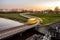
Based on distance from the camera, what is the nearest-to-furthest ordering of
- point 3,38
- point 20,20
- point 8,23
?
point 3,38
point 8,23
point 20,20

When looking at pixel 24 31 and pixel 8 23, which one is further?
pixel 8 23

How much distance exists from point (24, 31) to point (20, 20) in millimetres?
742

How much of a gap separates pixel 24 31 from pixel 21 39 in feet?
0.77

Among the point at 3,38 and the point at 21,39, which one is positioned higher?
the point at 3,38

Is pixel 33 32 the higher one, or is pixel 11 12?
pixel 11 12

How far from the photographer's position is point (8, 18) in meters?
3.85

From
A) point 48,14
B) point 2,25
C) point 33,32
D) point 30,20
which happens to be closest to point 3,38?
point 2,25

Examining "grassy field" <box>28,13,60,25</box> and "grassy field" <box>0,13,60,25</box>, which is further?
"grassy field" <box>28,13,60,25</box>

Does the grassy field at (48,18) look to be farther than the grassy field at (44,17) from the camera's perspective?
Yes

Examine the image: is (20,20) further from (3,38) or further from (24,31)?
(3,38)

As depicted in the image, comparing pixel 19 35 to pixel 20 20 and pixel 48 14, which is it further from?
pixel 48 14

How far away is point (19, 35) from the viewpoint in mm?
2982

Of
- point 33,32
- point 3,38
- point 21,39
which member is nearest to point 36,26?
point 33,32

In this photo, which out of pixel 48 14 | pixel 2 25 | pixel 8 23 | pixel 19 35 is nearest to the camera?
pixel 19 35
